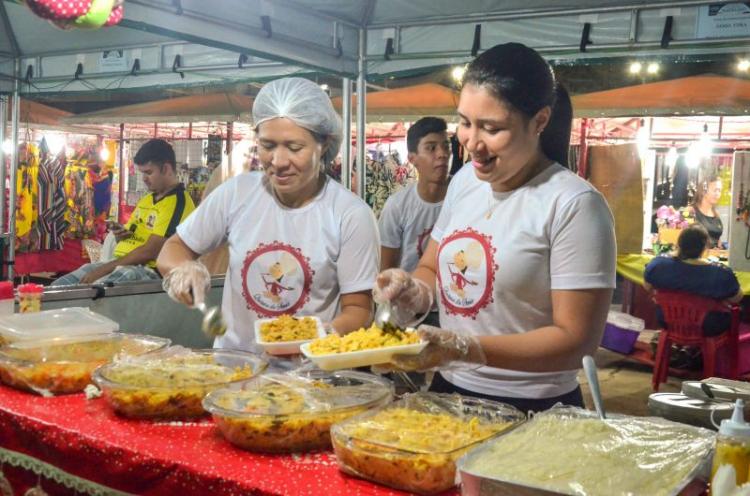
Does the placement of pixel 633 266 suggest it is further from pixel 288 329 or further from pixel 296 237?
pixel 288 329

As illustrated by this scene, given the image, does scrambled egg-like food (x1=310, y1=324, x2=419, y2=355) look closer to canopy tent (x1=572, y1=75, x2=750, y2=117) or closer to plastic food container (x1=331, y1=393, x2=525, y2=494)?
plastic food container (x1=331, y1=393, x2=525, y2=494)

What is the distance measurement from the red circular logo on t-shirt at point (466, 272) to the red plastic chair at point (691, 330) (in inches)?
177

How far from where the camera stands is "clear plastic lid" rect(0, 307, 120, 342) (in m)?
2.19

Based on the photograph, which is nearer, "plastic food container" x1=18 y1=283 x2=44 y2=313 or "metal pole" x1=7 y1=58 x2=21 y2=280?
"plastic food container" x1=18 y1=283 x2=44 y2=313

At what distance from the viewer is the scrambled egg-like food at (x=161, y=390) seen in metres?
1.72

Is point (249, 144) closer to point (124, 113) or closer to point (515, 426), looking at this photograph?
point (124, 113)

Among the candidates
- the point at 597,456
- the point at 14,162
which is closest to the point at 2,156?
the point at 14,162

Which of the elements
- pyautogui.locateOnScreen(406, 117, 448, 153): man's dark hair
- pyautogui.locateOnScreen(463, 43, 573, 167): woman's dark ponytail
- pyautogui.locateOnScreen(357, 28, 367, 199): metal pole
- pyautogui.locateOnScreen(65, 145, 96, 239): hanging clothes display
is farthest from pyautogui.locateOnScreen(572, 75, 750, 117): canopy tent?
pyautogui.locateOnScreen(65, 145, 96, 239): hanging clothes display

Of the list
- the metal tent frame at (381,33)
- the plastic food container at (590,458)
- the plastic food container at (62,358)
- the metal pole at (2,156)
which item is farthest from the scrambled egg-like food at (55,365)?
the metal pole at (2,156)

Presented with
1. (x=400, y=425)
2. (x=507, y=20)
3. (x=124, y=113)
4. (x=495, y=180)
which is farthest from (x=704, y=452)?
(x=124, y=113)

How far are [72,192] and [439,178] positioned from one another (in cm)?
594

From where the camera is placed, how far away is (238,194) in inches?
97.5

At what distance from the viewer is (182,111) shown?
24.4 ft

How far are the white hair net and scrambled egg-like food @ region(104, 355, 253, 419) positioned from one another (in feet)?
2.84
